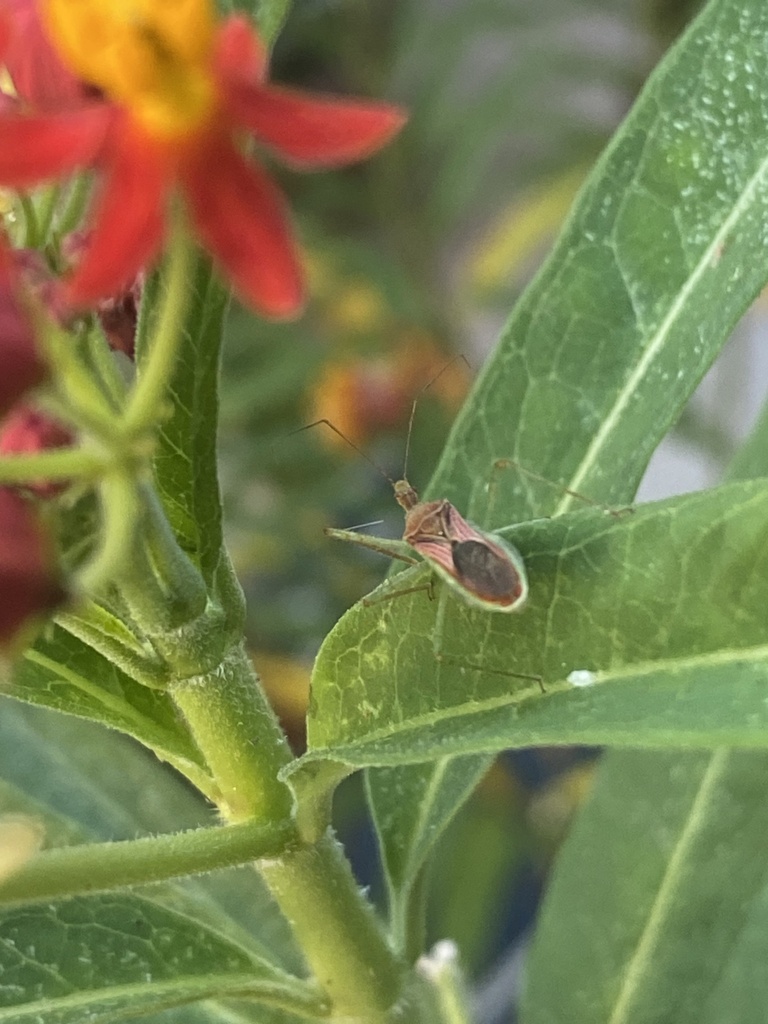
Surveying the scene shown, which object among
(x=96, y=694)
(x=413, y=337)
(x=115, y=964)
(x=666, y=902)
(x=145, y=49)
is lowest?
(x=413, y=337)

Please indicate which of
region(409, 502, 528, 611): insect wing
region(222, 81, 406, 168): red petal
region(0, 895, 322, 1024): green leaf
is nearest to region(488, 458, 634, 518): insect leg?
region(409, 502, 528, 611): insect wing

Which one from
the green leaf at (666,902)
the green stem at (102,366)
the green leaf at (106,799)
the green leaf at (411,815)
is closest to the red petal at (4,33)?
the green stem at (102,366)

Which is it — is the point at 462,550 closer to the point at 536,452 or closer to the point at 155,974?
the point at 536,452

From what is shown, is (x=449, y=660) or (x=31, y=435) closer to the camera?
(x=31, y=435)

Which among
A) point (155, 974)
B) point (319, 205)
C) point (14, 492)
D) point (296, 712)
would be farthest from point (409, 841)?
point (319, 205)

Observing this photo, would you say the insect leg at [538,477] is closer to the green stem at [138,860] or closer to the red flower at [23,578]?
the green stem at [138,860]

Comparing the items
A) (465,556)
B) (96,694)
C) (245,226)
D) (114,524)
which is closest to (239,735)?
(96,694)

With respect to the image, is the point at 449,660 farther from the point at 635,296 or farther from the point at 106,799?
the point at 106,799
